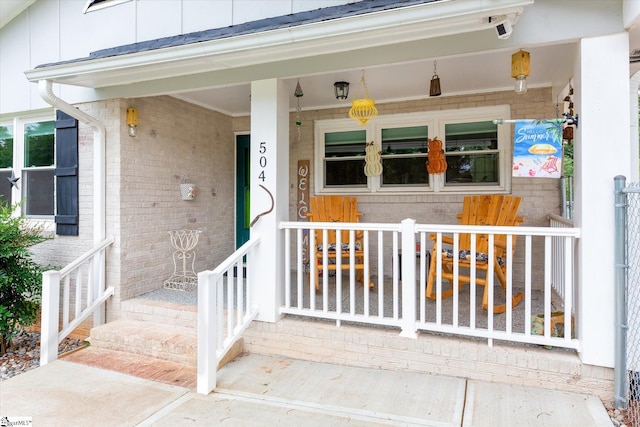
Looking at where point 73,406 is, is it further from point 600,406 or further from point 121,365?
point 600,406

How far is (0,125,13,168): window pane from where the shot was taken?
15.8ft

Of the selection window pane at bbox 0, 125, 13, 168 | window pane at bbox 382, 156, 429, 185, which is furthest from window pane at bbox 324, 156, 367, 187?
window pane at bbox 0, 125, 13, 168

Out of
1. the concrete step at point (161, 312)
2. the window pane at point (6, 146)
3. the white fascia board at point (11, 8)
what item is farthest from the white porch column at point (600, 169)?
the window pane at point (6, 146)

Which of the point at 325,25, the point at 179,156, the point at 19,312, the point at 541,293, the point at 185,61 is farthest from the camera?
the point at 179,156

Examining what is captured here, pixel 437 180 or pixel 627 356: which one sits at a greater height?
pixel 437 180

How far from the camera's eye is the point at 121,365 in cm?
328

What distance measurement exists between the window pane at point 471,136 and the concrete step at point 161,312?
350 cm

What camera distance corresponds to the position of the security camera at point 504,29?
238 centimetres

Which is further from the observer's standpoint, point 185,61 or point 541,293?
point 541,293

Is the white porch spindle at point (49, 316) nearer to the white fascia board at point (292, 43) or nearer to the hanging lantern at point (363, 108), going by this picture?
the white fascia board at point (292, 43)

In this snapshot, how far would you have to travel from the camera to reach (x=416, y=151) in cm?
490

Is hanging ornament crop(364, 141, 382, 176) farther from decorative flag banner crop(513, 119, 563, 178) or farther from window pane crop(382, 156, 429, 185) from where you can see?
decorative flag banner crop(513, 119, 563, 178)

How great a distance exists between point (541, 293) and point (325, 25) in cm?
360

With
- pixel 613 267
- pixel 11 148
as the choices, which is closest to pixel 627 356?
pixel 613 267
